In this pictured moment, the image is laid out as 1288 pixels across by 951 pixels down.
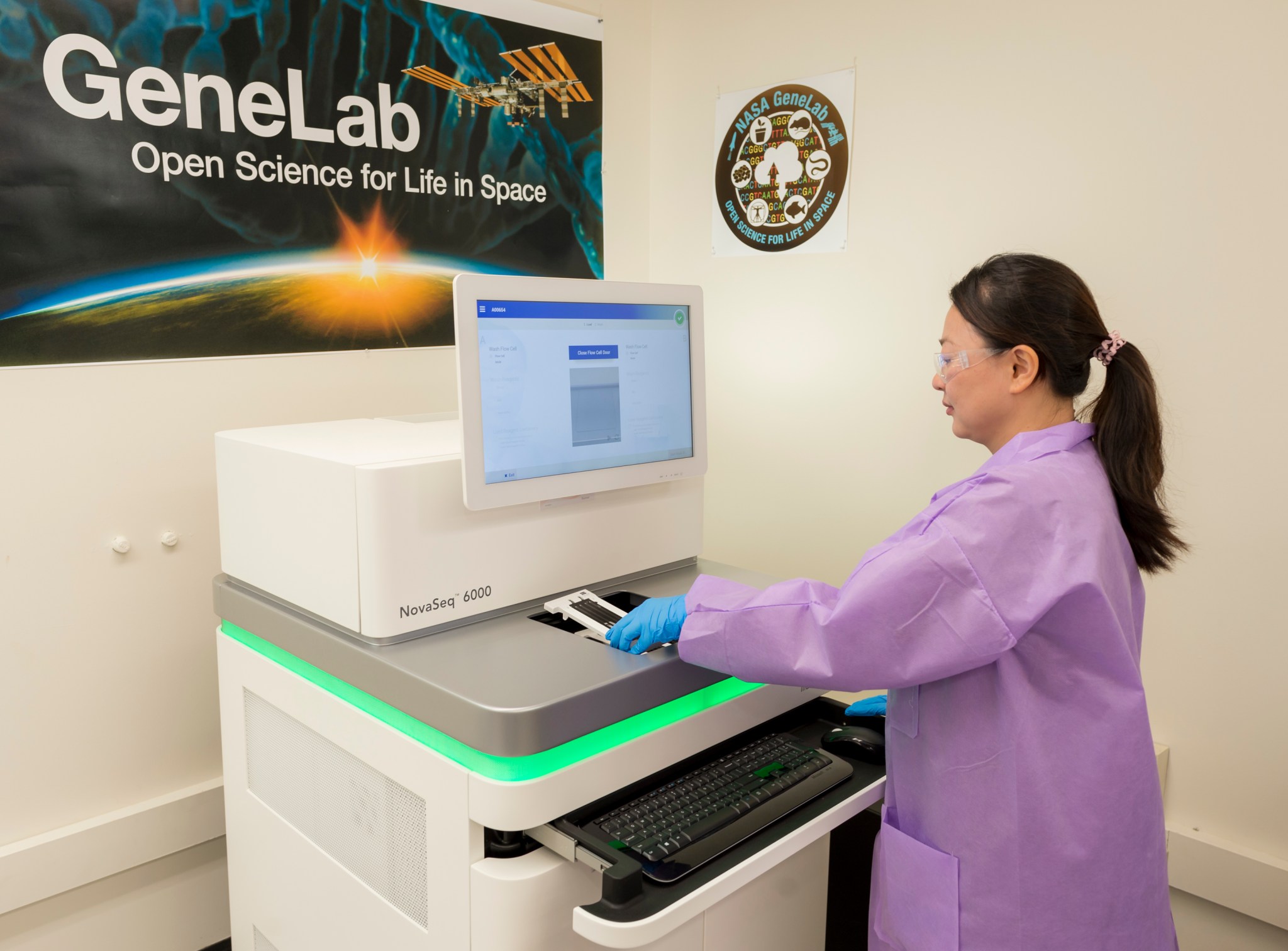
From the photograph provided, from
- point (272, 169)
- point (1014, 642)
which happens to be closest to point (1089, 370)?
point (1014, 642)

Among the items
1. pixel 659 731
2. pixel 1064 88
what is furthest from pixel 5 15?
pixel 1064 88

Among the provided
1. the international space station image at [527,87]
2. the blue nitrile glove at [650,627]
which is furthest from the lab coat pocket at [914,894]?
the international space station image at [527,87]

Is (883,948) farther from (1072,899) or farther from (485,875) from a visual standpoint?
(485,875)

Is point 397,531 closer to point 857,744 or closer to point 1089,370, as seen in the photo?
point 857,744

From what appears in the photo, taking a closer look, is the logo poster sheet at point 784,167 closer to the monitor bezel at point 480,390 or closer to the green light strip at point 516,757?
the monitor bezel at point 480,390

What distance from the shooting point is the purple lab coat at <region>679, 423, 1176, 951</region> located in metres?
1.10

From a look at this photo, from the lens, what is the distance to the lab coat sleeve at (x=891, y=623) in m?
1.09

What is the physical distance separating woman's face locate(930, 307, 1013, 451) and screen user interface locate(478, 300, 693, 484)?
44cm

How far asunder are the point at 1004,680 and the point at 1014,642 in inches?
3.4

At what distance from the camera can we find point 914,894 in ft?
4.15

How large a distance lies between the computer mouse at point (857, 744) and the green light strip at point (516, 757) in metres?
0.16

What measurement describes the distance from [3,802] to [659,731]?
1.29 m

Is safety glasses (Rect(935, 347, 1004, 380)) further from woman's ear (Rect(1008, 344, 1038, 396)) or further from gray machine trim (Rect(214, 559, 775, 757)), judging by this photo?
gray machine trim (Rect(214, 559, 775, 757))

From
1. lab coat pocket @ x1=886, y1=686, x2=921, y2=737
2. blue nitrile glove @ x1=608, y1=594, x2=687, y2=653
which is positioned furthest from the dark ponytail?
blue nitrile glove @ x1=608, y1=594, x2=687, y2=653
